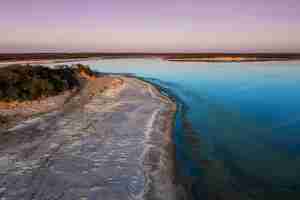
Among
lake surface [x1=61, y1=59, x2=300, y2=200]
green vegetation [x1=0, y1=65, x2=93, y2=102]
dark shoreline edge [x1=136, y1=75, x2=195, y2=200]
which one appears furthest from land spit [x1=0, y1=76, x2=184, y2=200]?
green vegetation [x1=0, y1=65, x2=93, y2=102]

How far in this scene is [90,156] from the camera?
22.5 feet

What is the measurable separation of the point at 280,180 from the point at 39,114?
9.41 m

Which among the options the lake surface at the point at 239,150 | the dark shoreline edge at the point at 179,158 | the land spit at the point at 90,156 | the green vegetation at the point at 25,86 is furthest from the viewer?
the green vegetation at the point at 25,86

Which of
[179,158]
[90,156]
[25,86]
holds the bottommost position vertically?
[179,158]

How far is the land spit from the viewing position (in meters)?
5.16

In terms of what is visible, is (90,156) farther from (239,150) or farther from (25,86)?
(25,86)

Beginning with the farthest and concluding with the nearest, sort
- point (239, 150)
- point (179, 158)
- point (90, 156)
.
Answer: point (239, 150), point (179, 158), point (90, 156)

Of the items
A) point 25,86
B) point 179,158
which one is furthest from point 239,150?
point 25,86

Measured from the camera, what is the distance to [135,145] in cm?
777

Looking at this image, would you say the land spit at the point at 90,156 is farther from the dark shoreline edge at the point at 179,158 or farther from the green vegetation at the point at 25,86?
the green vegetation at the point at 25,86

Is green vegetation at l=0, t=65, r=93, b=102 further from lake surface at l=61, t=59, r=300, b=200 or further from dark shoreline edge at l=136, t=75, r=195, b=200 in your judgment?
lake surface at l=61, t=59, r=300, b=200

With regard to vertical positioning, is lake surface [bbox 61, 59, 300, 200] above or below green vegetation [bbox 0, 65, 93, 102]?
below

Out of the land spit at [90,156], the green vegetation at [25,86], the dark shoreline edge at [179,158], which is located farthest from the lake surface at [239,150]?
the green vegetation at [25,86]

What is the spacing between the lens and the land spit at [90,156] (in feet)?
16.9
